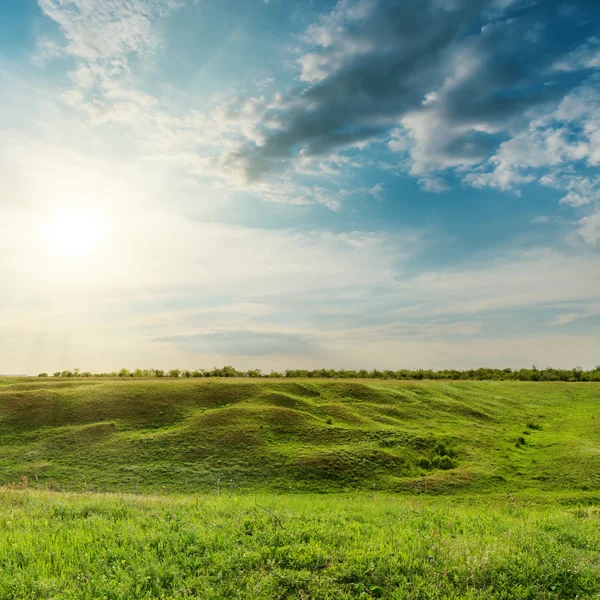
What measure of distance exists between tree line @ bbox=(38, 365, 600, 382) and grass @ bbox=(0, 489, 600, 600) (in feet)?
114

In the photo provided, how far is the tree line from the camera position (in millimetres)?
47969

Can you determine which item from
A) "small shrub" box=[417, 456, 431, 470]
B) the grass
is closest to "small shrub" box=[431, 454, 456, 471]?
"small shrub" box=[417, 456, 431, 470]

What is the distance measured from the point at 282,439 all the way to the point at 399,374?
32454mm

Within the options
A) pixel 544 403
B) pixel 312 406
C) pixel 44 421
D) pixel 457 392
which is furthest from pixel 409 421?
pixel 44 421

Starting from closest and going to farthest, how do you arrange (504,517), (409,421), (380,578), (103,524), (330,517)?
(380,578), (103,524), (330,517), (504,517), (409,421)

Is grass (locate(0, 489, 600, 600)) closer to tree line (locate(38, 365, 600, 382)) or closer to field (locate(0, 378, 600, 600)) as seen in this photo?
field (locate(0, 378, 600, 600))

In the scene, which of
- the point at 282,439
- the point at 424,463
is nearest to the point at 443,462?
the point at 424,463

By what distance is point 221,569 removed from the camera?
27.9ft

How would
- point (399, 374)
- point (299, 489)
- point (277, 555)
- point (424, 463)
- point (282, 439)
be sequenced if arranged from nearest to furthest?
point (277, 555) → point (299, 489) → point (424, 463) → point (282, 439) → point (399, 374)

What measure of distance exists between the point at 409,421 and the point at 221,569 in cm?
2599

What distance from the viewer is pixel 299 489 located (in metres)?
22.1

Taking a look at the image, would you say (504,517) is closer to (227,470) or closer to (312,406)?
(227,470)

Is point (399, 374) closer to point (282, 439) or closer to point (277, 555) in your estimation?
point (282, 439)

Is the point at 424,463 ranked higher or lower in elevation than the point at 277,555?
lower
